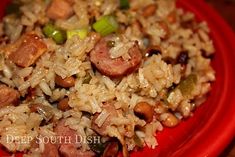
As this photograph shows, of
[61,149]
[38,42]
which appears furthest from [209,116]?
[38,42]

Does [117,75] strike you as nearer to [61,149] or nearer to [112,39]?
[112,39]


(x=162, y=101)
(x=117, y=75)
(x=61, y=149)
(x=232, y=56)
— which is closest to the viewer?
(x=61, y=149)

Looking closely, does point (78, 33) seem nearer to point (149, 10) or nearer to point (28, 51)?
point (28, 51)

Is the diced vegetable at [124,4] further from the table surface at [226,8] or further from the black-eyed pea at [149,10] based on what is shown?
the table surface at [226,8]

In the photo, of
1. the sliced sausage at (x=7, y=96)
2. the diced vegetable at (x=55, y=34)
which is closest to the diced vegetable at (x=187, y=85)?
the diced vegetable at (x=55, y=34)

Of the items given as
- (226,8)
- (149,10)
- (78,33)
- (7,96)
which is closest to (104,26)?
(78,33)

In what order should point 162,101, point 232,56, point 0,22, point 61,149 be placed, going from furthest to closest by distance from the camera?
point 0,22
point 232,56
point 162,101
point 61,149

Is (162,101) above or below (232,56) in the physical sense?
below
